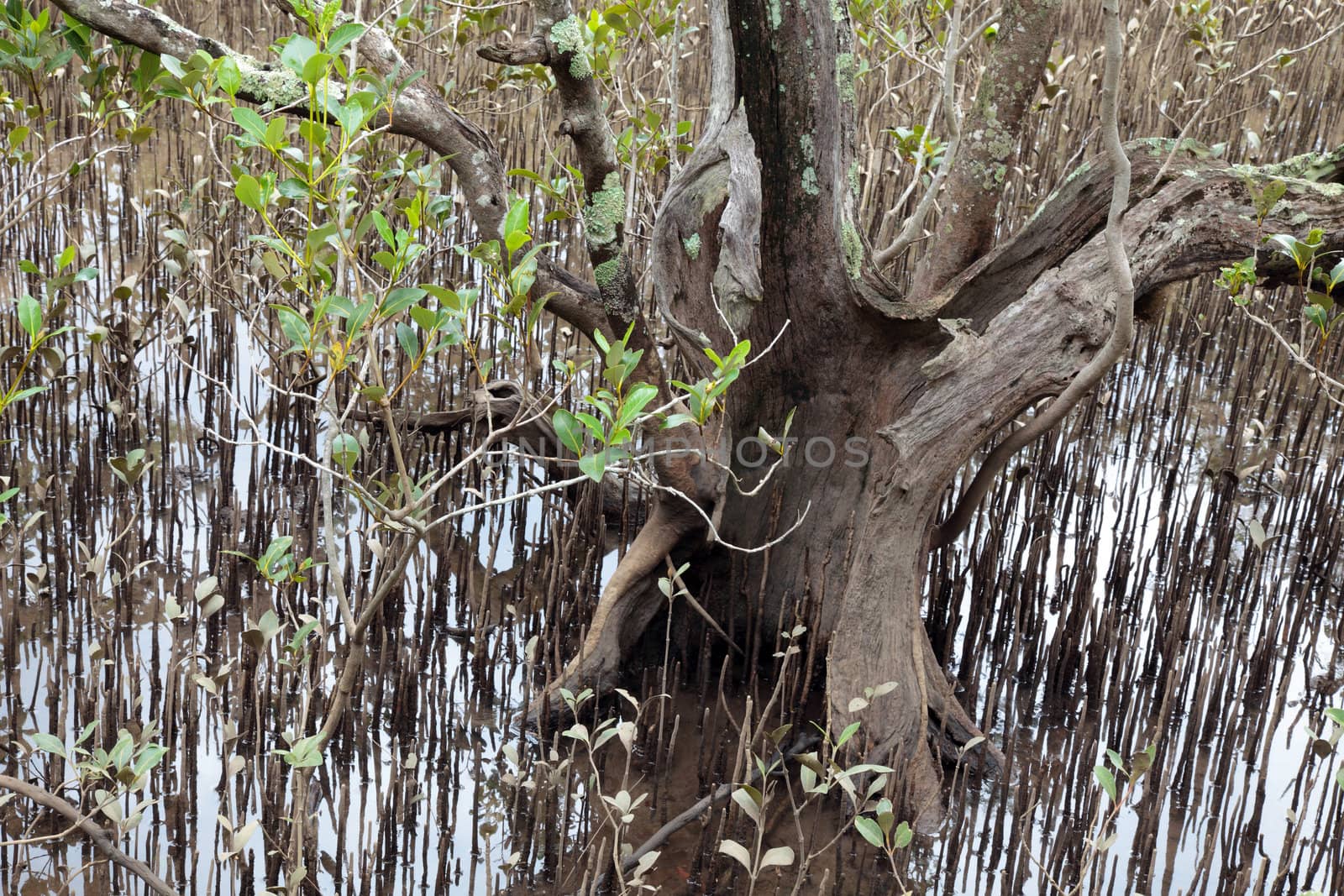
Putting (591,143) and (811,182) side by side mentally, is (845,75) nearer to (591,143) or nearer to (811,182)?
(811,182)

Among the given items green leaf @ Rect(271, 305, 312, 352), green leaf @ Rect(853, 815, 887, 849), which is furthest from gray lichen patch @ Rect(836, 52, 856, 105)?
green leaf @ Rect(853, 815, 887, 849)

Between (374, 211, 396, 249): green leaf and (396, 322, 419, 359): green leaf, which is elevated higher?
(374, 211, 396, 249): green leaf

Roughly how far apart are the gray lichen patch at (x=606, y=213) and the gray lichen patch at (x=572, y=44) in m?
0.21

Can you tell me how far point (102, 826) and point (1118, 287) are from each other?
1.80 m

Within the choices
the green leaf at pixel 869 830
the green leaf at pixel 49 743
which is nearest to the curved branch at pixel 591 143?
the green leaf at pixel 869 830

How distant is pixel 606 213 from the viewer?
2279 mm

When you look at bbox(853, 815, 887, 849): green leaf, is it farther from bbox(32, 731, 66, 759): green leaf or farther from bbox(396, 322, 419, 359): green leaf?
bbox(32, 731, 66, 759): green leaf

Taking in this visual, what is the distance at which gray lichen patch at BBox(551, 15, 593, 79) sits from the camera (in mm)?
2102

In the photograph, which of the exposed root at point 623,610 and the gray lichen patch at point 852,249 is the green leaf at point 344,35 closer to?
the gray lichen patch at point 852,249

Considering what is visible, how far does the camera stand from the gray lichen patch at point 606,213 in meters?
2.28

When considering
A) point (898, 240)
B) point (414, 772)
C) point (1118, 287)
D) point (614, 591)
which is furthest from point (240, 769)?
point (898, 240)

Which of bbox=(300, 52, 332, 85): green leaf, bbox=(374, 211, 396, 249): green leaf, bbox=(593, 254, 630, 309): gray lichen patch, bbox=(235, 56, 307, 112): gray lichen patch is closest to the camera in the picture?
bbox=(300, 52, 332, 85): green leaf

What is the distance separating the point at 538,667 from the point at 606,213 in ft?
3.02

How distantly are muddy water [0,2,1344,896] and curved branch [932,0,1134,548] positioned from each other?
0.32 m
